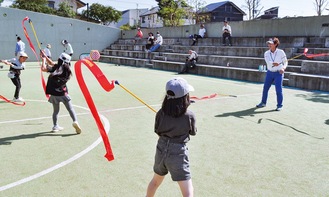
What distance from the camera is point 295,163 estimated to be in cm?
411

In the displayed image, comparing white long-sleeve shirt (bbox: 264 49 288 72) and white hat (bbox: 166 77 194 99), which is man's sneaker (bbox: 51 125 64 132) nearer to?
white hat (bbox: 166 77 194 99)

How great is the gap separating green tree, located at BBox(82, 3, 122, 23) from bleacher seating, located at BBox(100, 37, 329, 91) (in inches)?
919

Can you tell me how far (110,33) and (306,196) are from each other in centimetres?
2722

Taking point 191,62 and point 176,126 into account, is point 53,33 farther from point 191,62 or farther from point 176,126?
point 176,126

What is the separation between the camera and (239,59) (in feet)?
49.2

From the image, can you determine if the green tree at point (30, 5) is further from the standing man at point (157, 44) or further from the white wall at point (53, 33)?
the standing man at point (157, 44)

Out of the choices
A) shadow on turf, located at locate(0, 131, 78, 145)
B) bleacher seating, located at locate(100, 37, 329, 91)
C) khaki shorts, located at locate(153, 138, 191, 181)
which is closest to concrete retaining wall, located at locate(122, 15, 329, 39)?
bleacher seating, located at locate(100, 37, 329, 91)

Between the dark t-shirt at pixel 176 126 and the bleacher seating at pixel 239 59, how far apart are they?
949 cm

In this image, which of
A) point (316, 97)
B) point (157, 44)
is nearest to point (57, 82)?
point (316, 97)

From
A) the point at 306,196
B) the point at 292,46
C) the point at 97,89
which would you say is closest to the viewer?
the point at 306,196

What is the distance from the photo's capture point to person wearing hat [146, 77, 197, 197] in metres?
2.56

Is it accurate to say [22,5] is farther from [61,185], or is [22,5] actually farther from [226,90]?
[61,185]

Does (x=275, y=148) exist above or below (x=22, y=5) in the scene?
below

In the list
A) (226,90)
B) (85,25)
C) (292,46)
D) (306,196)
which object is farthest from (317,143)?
(85,25)
